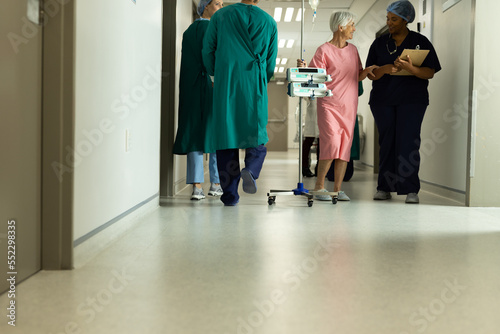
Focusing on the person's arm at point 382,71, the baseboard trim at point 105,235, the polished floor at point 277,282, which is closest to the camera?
the polished floor at point 277,282

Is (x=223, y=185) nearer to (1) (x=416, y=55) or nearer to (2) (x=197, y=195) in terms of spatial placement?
(2) (x=197, y=195)

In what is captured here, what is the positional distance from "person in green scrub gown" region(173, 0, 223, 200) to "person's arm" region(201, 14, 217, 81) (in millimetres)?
229

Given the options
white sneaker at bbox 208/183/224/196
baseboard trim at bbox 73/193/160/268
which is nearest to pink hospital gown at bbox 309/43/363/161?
white sneaker at bbox 208/183/224/196

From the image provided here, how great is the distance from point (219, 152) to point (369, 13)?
16.9 feet

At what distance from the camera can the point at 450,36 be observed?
4.13 m

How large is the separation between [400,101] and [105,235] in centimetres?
250

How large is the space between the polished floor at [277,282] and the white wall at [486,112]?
2.88 ft

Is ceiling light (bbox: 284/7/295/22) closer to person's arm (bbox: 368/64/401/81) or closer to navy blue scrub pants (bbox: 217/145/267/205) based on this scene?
person's arm (bbox: 368/64/401/81)

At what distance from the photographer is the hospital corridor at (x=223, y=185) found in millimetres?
1362

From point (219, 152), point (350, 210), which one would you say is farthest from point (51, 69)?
point (350, 210)

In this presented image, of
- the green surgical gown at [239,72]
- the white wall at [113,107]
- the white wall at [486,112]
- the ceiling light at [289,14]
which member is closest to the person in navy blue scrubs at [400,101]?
the white wall at [486,112]

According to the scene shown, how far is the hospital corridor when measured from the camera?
136cm

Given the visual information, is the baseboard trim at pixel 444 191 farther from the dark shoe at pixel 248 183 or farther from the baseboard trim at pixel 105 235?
the baseboard trim at pixel 105 235

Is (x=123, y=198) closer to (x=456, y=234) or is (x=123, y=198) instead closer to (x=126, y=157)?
(x=126, y=157)
